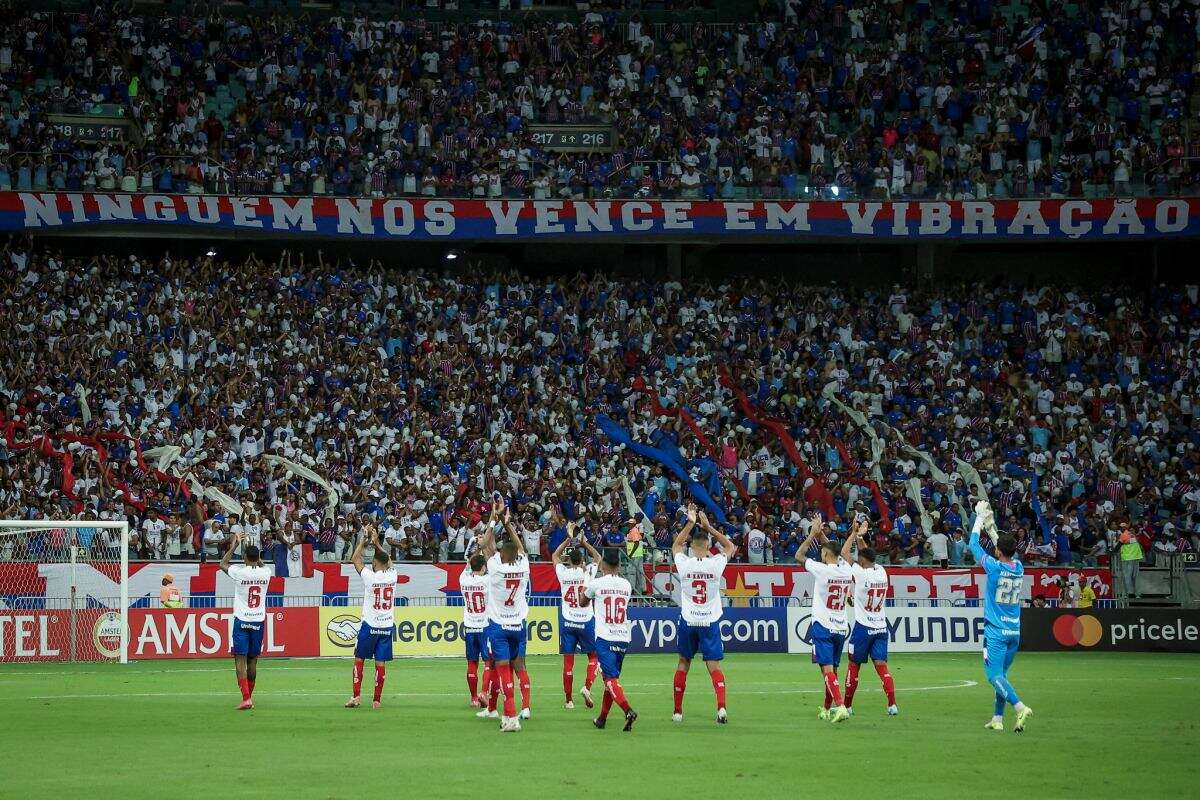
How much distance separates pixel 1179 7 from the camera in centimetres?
5216

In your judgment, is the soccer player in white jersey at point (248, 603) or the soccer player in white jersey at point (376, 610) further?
the soccer player in white jersey at point (376, 610)

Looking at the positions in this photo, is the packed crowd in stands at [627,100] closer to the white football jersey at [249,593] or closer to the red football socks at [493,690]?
the white football jersey at [249,593]

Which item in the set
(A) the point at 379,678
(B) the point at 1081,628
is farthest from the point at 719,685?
(B) the point at 1081,628

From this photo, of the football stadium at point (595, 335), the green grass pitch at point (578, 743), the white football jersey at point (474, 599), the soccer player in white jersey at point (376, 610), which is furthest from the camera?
the football stadium at point (595, 335)

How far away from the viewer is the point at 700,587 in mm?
19109

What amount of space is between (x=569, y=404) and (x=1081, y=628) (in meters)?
14.7

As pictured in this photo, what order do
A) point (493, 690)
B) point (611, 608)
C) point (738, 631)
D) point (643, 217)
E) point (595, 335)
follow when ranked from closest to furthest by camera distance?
point (611, 608) → point (493, 690) → point (738, 631) → point (595, 335) → point (643, 217)

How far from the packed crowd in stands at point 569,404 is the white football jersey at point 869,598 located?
Answer: 1473cm

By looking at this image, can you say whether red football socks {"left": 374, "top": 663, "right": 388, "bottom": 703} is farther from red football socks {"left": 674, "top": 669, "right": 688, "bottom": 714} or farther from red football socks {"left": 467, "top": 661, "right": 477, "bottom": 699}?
red football socks {"left": 674, "top": 669, "right": 688, "bottom": 714}

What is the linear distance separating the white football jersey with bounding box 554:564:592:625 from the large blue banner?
25.6 metres

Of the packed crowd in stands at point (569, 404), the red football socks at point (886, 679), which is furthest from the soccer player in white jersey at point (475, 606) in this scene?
the packed crowd in stands at point (569, 404)

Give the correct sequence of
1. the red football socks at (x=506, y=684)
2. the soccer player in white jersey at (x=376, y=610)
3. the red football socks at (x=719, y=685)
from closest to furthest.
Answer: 1. the red football socks at (x=506, y=684)
2. the red football socks at (x=719, y=685)
3. the soccer player in white jersey at (x=376, y=610)

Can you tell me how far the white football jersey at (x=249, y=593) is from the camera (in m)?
20.7

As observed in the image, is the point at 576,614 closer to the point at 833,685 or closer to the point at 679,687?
the point at 679,687
